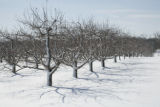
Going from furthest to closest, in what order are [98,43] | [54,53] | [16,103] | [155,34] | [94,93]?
[155,34], [98,43], [54,53], [94,93], [16,103]

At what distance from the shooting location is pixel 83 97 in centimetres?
666

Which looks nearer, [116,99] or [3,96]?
[116,99]

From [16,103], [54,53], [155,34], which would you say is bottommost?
[16,103]

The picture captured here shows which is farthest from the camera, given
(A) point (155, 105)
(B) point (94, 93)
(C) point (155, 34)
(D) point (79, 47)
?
(C) point (155, 34)

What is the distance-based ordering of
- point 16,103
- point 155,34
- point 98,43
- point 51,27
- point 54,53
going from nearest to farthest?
point 16,103 < point 51,27 < point 54,53 < point 98,43 < point 155,34

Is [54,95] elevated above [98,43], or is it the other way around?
[98,43]

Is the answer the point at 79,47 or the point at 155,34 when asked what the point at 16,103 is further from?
the point at 155,34

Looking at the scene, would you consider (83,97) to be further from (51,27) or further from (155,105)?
(51,27)

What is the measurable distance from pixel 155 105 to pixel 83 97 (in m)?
2.85

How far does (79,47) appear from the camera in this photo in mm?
11102

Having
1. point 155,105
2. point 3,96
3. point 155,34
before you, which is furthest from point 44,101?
point 155,34

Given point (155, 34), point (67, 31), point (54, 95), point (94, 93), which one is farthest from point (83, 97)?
point (155, 34)

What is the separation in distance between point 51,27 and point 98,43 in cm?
691

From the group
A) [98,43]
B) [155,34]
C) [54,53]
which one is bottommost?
[54,53]
